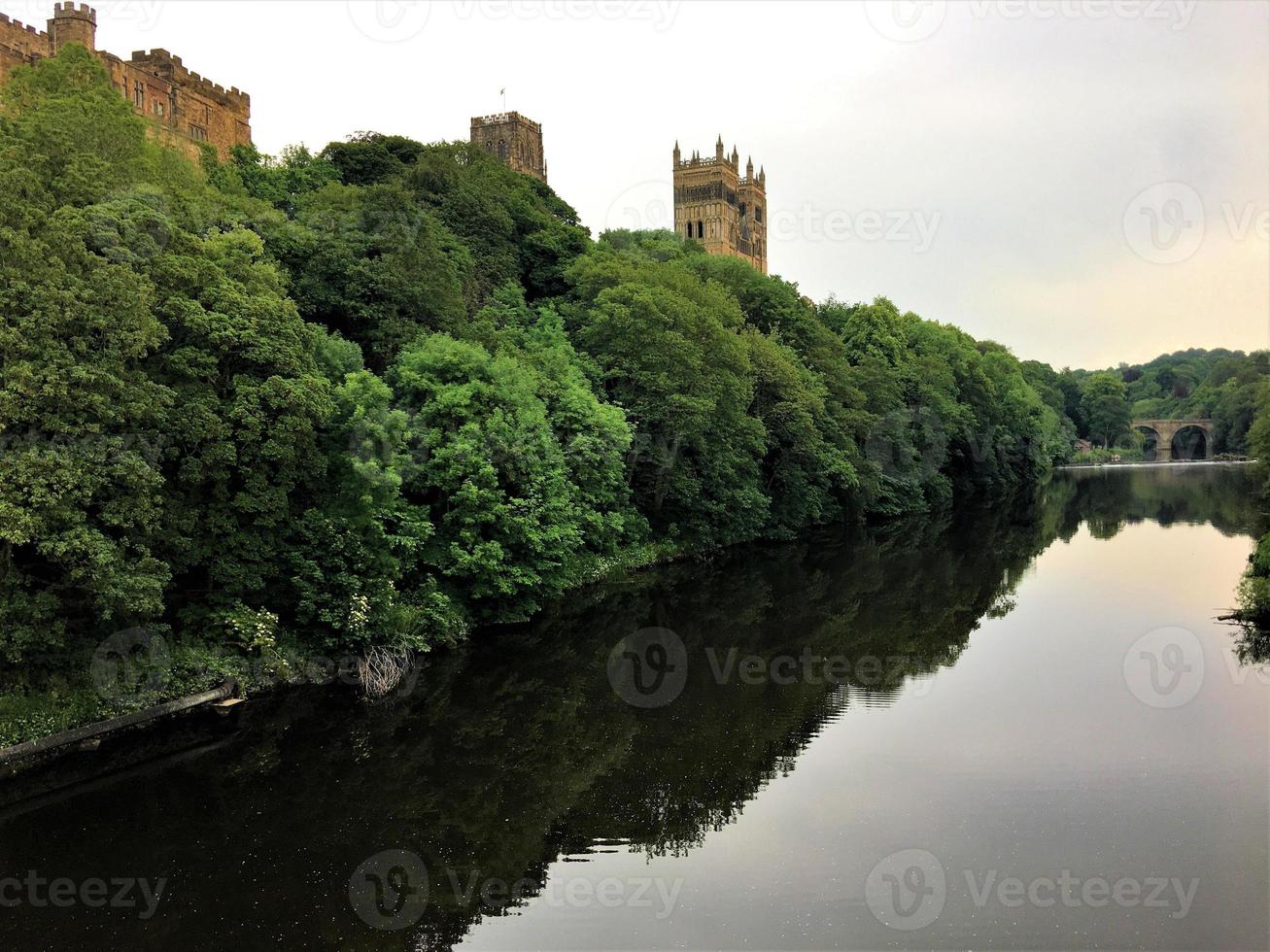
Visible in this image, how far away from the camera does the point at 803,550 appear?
4262 centimetres

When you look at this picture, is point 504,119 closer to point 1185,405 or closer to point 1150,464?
point 1150,464

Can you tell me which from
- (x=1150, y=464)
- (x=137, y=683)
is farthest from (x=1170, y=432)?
(x=137, y=683)

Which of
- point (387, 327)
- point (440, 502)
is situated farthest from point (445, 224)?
point (440, 502)

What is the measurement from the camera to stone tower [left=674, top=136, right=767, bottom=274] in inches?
4675

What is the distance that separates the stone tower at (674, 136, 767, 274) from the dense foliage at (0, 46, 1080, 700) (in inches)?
2982

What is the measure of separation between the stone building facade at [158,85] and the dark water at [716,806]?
34165 mm

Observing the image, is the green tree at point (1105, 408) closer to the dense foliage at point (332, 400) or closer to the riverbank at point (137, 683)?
the dense foliage at point (332, 400)

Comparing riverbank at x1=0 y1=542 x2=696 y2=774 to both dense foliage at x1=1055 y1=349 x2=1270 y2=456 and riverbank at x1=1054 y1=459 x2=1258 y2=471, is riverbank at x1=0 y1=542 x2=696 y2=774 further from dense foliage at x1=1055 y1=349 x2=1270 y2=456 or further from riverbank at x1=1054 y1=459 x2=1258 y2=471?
dense foliage at x1=1055 y1=349 x2=1270 y2=456

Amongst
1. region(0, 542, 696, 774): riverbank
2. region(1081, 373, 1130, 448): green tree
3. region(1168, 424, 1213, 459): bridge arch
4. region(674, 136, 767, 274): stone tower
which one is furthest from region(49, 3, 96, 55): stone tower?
region(1168, 424, 1213, 459): bridge arch

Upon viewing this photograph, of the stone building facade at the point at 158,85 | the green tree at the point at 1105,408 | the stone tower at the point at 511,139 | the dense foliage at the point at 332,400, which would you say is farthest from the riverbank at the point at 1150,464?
the stone building facade at the point at 158,85

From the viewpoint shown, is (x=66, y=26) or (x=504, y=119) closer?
(x=66, y=26)

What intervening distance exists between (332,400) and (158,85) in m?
37.1

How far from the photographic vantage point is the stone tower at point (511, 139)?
88.5m

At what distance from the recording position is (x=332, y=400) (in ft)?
72.6
